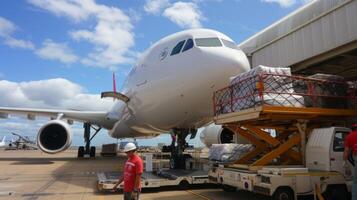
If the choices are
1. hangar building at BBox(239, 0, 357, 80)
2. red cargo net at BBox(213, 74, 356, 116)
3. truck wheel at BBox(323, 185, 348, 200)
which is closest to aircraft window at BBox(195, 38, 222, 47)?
red cargo net at BBox(213, 74, 356, 116)

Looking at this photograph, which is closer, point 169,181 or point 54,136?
point 169,181

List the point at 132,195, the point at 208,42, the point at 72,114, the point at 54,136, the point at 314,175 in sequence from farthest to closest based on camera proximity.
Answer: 1. the point at 72,114
2. the point at 54,136
3. the point at 208,42
4. the point at 314,175
5. the point at 132,195

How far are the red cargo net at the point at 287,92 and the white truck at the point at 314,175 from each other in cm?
68

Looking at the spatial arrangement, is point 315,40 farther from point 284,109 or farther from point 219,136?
point 284,109

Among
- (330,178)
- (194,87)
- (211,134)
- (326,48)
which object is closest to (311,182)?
(330,178)

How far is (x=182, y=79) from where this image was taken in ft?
30.5

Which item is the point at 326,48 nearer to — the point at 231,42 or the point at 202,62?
the point at 231,42

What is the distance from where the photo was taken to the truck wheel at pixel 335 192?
652 centimetres

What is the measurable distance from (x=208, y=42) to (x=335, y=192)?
466 cm

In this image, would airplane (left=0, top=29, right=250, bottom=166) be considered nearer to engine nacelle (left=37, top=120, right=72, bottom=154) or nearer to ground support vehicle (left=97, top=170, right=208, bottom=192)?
ground support vehicle (left=97, top=170, right=208, bottom=192)

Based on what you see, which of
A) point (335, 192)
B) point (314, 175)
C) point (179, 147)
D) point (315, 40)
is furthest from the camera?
point (315, 40)

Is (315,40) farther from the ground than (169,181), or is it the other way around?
(315,40)

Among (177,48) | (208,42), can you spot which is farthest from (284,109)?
(177,48)

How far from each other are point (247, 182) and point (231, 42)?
4225 millimetres
